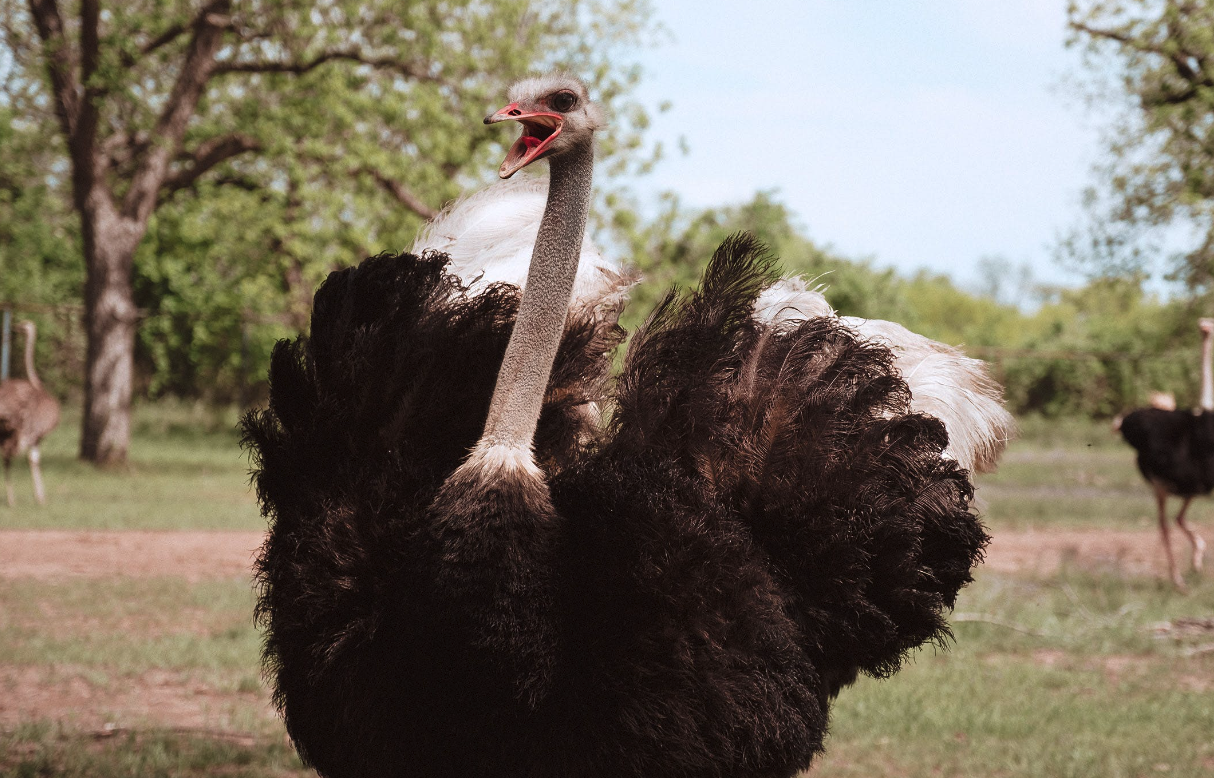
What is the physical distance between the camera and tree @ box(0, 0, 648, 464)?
13.9m

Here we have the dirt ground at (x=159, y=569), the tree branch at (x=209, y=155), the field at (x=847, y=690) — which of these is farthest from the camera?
→ the tree branch at (x=209, y=155)

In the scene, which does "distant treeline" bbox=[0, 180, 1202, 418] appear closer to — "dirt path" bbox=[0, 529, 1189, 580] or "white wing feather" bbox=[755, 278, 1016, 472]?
"dirt path" bbox=[0, 529, 1189, 580]

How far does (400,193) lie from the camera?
14.4 m

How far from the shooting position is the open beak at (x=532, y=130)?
2.88 meters

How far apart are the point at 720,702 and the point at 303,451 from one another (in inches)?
51.1

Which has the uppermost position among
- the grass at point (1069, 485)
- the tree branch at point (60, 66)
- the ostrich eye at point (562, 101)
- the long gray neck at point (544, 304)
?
the tree branch at point (60, 66)

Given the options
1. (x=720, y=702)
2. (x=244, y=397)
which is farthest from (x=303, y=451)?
(x=244, y=397)

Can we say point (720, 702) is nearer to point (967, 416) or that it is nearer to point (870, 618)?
point (870, 618)

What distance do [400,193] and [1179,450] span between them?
9252mm

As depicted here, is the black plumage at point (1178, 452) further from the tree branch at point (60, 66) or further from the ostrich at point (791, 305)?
the tree branch at point (60, 66)

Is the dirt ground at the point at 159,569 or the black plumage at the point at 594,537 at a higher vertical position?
the black plumage at the point at 594,537

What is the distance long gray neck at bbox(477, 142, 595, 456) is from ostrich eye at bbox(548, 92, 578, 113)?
0.11 meters

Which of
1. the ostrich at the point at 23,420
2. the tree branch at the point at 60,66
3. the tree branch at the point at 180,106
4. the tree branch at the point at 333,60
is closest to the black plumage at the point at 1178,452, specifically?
the tree branch at the point at 333,60

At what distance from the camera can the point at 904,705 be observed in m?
5.39
